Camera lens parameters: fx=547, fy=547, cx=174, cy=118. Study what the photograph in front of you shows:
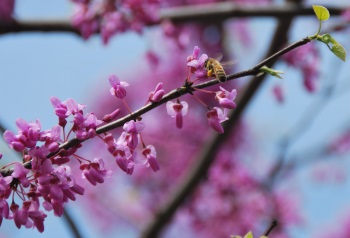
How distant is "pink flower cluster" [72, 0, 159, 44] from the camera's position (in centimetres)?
425

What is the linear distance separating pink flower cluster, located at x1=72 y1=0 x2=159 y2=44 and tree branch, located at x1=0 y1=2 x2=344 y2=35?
0.33 m

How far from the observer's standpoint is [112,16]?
14.0 ft

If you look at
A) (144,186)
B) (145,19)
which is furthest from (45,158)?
(144,186)

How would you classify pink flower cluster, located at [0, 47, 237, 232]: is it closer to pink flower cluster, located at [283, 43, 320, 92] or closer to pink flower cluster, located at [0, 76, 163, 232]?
pink flower cluster, located at [0, 76, 163, 232]

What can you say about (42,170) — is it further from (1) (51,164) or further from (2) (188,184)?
(2) (188,184)

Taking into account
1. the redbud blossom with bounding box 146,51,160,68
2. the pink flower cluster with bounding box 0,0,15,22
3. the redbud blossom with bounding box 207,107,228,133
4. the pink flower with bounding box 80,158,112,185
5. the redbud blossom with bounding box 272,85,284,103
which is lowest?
the redbud blossom with bounding box 272,85,284,103

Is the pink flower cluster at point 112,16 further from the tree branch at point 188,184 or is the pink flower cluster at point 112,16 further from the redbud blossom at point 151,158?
the redbud blossom at point 151,158

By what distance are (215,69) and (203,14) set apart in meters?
3.32

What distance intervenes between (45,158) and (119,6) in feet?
9.57

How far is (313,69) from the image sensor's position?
170 inches

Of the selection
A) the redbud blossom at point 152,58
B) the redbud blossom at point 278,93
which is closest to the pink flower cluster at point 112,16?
the redbud blossom at point 152,58

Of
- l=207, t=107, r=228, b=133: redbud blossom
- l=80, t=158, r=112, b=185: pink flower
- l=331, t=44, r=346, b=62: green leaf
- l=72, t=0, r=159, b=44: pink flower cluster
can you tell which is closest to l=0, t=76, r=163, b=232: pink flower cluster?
l=80, t=158, r=112, b=185: pink flower

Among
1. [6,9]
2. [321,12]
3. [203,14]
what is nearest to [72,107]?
[321,12]

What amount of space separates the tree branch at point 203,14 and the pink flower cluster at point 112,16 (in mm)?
326
